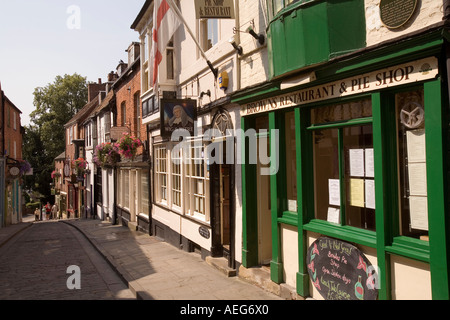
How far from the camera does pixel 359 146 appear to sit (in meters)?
4.90

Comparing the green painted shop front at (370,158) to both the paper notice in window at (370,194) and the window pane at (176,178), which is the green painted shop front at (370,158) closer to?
the paper notice in window at (370,194)

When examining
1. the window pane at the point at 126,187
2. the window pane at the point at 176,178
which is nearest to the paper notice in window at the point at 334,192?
the window pane at the point at 176,178

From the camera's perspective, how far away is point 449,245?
360 cm

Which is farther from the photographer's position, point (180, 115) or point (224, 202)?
point (180, 115)

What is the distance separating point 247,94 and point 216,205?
2.90 meters

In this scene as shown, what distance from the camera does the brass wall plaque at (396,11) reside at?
13.0 ft

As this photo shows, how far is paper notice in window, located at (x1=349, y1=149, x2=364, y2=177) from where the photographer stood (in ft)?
16.0

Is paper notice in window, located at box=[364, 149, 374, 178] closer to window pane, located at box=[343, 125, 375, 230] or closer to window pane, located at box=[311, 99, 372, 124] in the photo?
window pane, located at box=[343, 125, 375, 230]

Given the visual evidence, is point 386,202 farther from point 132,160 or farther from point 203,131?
point 132,160

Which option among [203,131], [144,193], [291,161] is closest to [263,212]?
[291,161]

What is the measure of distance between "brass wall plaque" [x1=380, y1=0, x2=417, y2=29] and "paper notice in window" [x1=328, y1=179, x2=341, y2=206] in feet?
7.30

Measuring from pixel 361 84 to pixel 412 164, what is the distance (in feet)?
3.88

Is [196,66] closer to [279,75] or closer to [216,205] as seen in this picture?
[216,205]

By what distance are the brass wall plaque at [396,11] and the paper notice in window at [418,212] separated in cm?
200
